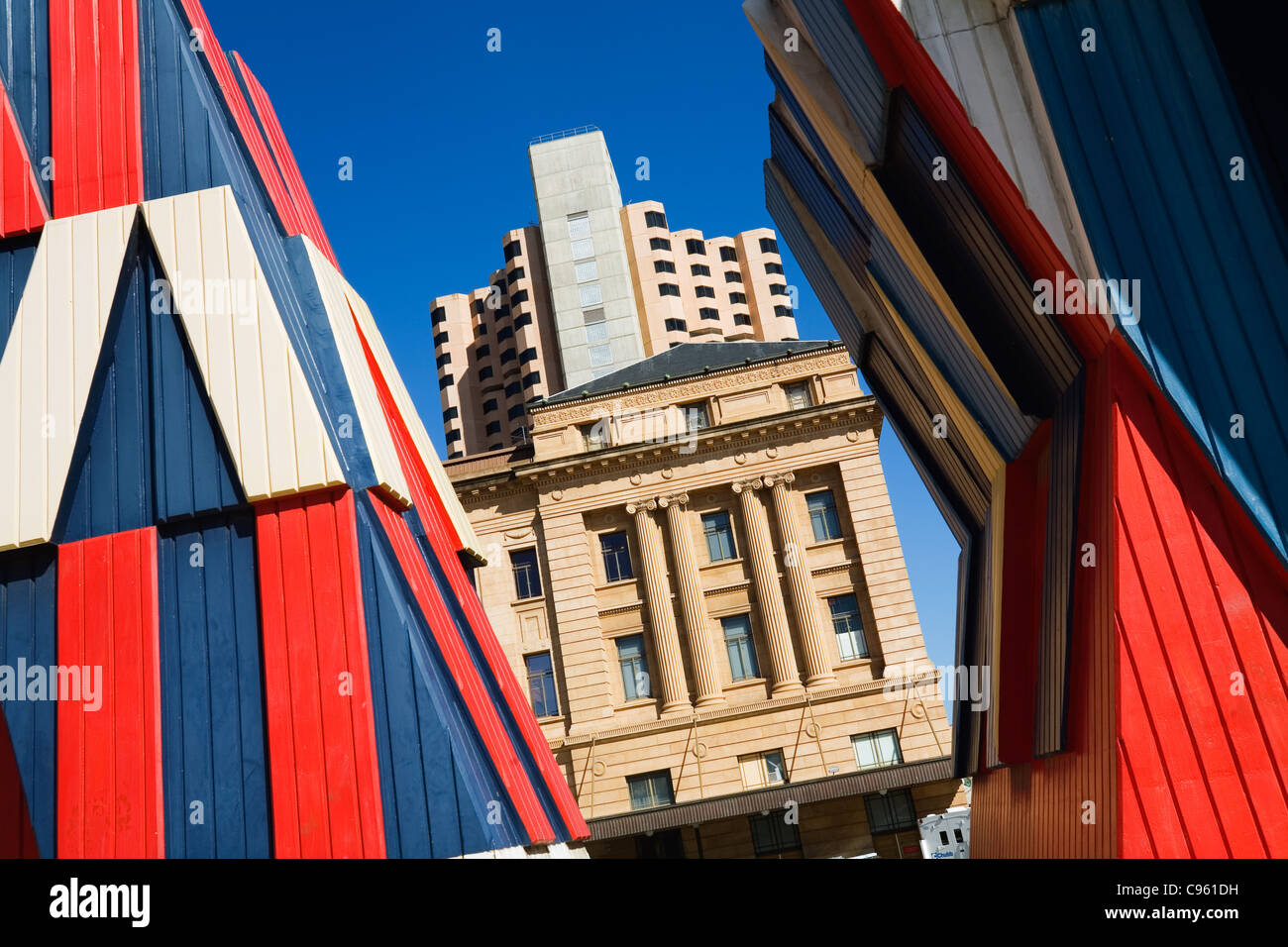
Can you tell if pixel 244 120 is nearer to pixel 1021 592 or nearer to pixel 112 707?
pixel 112 707

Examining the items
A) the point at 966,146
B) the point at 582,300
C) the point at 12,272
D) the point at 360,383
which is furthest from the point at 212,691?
the point at 582,300

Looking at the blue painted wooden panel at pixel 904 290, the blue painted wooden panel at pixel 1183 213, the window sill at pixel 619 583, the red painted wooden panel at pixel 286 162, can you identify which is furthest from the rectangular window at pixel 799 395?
the blue painted wooden panel at pixel 1183 213

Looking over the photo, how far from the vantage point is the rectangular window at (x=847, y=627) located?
3919 cm

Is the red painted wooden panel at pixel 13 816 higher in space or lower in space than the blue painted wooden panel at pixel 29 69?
lower

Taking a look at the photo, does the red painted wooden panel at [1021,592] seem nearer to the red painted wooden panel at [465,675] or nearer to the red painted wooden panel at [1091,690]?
the red painted wooden panel at [1091,690]

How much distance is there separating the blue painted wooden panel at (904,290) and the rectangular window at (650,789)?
24269mm

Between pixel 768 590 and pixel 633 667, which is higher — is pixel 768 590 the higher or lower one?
the higher one

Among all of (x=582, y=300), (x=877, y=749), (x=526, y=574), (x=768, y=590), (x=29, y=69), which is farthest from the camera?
(x=582, y=300)

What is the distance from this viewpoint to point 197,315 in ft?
36.9

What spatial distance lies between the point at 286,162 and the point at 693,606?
26.4 meters

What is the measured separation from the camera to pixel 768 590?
39688 mm

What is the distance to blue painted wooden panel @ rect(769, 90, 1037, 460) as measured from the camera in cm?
1406
